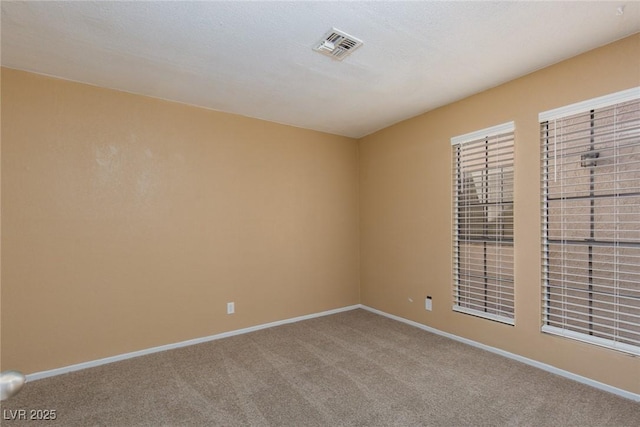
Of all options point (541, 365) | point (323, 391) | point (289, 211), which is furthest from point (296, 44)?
point (541, 365)

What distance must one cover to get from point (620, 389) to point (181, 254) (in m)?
3.92

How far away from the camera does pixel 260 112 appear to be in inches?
144

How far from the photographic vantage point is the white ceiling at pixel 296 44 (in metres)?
1.91

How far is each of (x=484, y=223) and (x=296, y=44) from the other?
248 centimetres

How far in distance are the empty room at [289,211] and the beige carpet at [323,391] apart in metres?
0.02

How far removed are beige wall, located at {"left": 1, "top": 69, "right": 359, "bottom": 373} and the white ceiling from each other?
1.40 feet

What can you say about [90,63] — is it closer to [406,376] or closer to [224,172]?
[224,172]

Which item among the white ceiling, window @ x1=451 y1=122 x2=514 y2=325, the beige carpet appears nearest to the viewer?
the white ceiling

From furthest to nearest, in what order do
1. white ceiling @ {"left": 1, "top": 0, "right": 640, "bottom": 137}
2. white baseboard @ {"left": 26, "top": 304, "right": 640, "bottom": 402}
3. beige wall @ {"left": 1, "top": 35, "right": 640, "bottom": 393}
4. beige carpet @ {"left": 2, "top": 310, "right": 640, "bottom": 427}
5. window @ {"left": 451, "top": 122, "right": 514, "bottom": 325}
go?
1. window @ {"left": 451, "top": 122, "right": 514, "bottom": 325}
2. beige wall @ {"left": 1, "top": 35, "right": 640, "bottom": 393}
3. white baseboard @ {"left": 26, "top": 304, "right": 640, "bottom": 402}
4. beige carpet @ {"left": 2, "top": 310, "right": 640, "bottom": 427}
5. white ceiling @ {"left": 1, "top": 0, "right": 640, "bottom": 137}

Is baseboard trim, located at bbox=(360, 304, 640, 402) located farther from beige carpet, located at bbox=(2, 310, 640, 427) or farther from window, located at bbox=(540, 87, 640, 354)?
window, located at bbox=(540, 87, 640, 354)

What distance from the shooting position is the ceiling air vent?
2150 millimetres

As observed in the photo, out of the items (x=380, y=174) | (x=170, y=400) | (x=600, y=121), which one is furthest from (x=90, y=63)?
(x=600, y=121)

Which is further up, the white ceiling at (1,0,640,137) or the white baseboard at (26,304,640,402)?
the white ceiling at (1,0,640,137)

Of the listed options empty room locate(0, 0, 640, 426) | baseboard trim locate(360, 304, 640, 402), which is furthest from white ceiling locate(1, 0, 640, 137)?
baseboard trim locate(360, 304, 640, 402)
